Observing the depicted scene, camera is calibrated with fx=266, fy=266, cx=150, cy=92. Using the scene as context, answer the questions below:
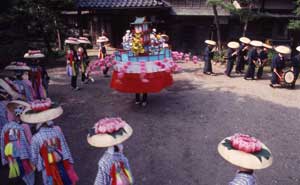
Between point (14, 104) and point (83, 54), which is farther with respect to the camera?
point (83, 54)

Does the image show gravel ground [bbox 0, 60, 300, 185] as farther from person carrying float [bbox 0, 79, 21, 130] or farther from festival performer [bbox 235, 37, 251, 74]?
festival performer [bbox 235, 37, 251, 74]

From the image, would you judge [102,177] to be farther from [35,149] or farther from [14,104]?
[14,104]

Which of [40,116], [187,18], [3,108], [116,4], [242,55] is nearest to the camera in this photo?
[40,116]

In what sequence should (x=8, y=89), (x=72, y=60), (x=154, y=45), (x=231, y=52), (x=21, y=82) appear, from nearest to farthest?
1. (x=8, y=89)
2. (x=21, y=82)
3. (x=154, y=45)
4. (x=72, y=60)
5. (x=231, y=52)

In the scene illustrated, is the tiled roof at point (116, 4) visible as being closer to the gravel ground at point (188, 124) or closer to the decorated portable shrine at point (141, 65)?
the gravel ground at point (188, 124)

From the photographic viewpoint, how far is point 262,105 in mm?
9211

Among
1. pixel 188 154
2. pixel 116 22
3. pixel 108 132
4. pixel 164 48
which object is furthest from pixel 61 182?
pixel 116 22

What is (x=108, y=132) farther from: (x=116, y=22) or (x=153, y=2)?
(x=116, y=22)

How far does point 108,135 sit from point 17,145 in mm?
2000

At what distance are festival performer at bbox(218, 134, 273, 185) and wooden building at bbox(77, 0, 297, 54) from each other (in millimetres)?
13382

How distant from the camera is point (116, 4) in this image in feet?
51.1

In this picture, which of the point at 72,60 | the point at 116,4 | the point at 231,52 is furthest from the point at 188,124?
the point at 116,4

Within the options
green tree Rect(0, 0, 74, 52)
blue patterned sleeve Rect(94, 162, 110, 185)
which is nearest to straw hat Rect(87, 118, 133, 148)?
blue patterned sleeve Rect(94, 162, 110, 185)

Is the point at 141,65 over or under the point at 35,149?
over
